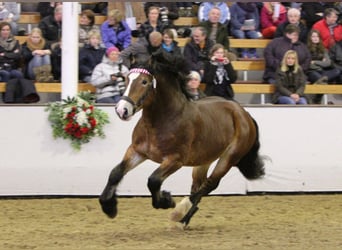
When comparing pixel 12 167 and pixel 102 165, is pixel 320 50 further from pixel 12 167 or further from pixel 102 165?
pixel 12 167

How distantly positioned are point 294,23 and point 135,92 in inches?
253

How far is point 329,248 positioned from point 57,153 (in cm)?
487

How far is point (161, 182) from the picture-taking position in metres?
7.29

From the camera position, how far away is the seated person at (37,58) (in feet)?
38.2

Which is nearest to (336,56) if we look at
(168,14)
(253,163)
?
(168,14)

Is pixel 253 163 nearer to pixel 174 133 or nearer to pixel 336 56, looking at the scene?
pixel 174 133

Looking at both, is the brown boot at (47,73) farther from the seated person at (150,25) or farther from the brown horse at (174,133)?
the brown horse at (174,133)

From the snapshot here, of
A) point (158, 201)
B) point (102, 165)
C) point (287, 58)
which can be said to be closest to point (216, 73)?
point (287, 58)

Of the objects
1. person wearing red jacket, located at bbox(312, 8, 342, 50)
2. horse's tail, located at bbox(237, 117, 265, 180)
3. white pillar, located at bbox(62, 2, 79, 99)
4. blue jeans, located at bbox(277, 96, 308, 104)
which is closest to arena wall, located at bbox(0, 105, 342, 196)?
white pillar, located at bbox(62, 2, 79, 99)

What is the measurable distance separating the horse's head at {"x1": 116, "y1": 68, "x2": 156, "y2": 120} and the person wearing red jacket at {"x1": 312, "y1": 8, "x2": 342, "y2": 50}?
21.5ft

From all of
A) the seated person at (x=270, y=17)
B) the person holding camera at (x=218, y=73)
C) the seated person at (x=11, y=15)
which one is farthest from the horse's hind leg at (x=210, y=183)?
the seated person at (x=11, y=15)

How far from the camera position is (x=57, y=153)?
10727mm

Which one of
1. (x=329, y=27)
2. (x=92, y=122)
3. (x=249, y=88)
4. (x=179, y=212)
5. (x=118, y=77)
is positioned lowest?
(x=179, y=212)

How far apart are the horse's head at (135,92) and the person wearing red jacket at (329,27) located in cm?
654
